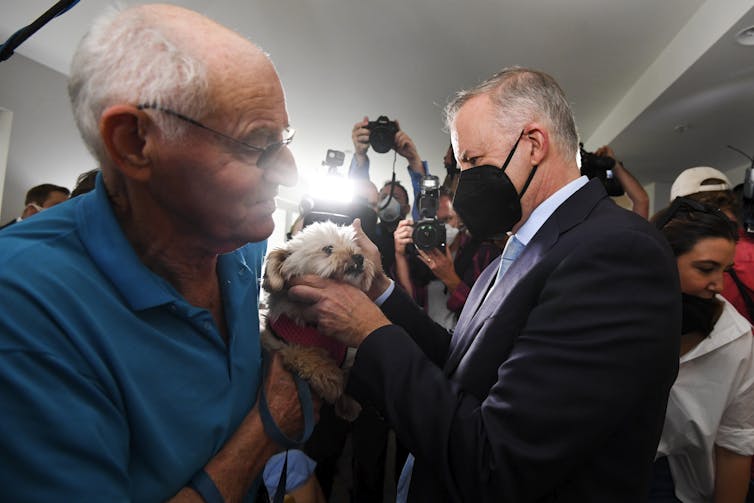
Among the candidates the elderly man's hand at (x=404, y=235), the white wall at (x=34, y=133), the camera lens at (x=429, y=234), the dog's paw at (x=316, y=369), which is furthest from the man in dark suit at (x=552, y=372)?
the white wall at (x=34, y=133)

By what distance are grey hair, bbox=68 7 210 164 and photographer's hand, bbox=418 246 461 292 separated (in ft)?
6.49

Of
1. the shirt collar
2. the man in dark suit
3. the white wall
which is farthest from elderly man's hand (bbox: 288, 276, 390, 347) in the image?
the white wall

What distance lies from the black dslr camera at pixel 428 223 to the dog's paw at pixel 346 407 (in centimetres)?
132

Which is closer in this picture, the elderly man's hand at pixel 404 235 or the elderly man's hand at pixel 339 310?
the elderly man's hand at pixel 339 310

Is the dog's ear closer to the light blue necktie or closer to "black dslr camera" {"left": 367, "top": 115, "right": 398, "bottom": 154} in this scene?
the light blue necktie

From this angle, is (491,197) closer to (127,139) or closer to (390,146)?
(127,139)

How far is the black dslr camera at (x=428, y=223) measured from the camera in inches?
101

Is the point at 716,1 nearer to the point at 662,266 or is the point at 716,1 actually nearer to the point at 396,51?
the point at 396,51

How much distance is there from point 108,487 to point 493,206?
1.21 metres

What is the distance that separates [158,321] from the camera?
33.8 inches

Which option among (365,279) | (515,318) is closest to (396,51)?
(365,279)

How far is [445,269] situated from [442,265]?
0.03 meters

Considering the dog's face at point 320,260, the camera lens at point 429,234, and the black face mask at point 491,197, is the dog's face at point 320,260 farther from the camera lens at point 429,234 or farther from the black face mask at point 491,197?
the camera lens at point 429,234

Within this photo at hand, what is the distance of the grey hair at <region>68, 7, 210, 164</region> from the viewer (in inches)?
30.0
